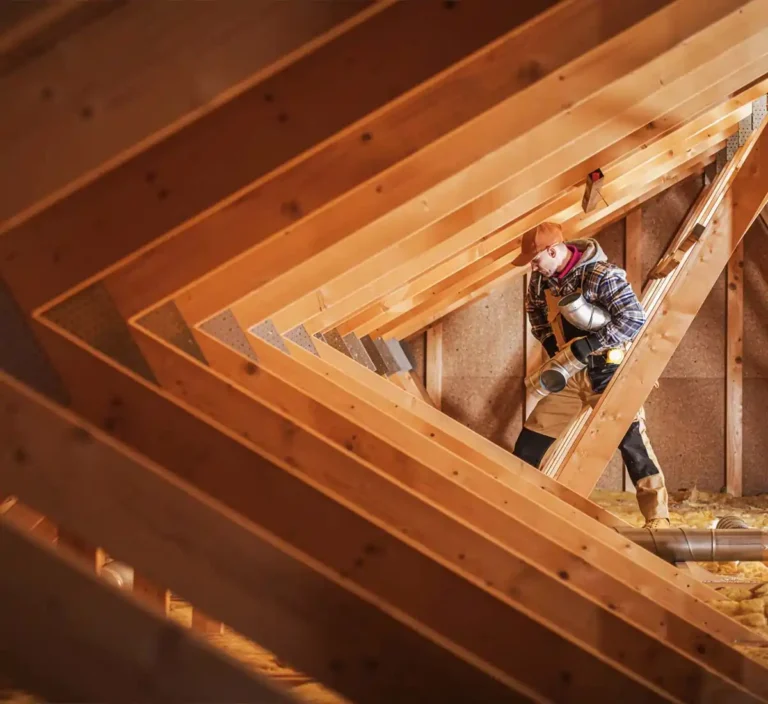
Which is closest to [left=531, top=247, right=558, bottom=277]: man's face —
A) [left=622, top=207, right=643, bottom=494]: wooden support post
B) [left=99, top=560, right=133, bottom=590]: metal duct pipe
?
[left=99, top=560, right=133, bottom=590]: metal duct pipe

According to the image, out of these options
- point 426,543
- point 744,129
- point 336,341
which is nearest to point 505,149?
point 426,543

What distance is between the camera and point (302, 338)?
3.11 metres

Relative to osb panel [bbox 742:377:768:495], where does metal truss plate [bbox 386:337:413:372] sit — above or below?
above

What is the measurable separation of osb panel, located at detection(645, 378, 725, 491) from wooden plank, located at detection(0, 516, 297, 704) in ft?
16.1

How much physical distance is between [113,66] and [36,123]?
0.40ft

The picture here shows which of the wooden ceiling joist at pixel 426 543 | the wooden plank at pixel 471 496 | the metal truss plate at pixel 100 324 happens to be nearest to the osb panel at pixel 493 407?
the wooden plank at pixel 471 496

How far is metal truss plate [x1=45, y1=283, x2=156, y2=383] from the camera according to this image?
155cm

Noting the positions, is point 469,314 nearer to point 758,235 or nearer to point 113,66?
point 758,235

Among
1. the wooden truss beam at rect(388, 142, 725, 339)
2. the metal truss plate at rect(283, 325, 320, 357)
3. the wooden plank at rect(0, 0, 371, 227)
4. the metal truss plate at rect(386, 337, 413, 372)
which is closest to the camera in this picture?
the wooden plank at rect(0, 0, 371, 227)

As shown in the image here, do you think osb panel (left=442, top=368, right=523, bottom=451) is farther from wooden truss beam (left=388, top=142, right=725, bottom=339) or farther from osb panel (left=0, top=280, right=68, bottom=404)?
osb panel (left=0, top=280, right=68, bottom=404)

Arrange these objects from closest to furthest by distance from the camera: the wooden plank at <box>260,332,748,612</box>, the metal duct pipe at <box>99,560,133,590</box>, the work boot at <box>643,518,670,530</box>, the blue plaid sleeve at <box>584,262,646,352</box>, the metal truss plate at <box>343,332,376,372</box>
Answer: the metal duct pipe at <box>99,560,133,590</box>, the wooden plank at <box>260,332,748,612</box>, the blue plaid sleeve at <box>584,262,646,352</box>, the work boot at <box>643,518,670,530</box>, the metal truss plate at <box>343,332,376,372</box>

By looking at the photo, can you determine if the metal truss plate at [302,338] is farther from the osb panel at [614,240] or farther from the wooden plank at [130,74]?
the osb panel at [614,240]

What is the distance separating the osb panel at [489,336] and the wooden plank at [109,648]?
472 cm

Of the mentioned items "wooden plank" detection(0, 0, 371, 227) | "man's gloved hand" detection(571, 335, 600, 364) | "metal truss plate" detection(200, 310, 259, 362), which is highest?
"wooden plank" detection(0, 0, 371, 227)
